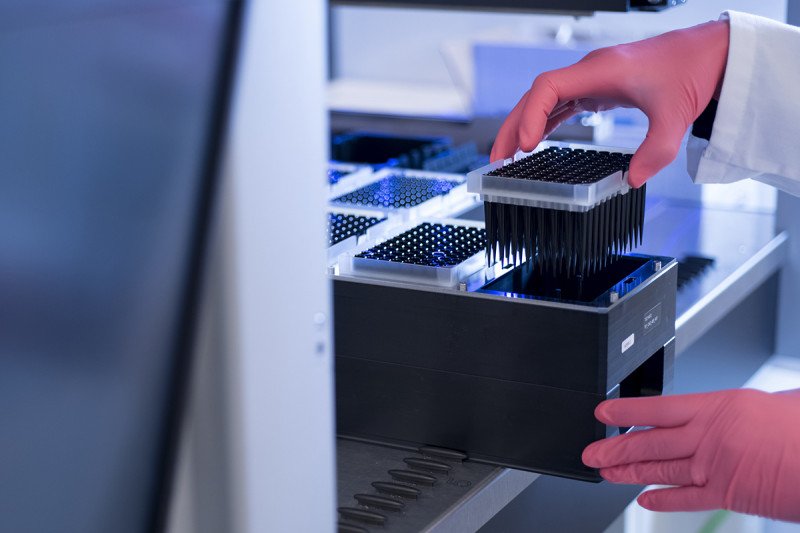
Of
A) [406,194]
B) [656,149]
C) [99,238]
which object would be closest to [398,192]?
[406,194]

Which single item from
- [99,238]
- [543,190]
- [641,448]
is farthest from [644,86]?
[99,238]

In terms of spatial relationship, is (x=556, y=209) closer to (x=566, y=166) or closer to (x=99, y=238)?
(x=566, y=166)

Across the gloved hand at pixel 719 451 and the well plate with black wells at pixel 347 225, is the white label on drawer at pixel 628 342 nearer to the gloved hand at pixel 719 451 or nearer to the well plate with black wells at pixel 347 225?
the gloved hand at pixel 719 451

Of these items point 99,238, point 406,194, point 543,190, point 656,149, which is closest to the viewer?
point 99,238

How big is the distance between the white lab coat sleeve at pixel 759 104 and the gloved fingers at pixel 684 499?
1.45 ft

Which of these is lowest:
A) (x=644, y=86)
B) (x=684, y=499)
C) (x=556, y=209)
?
(x=684, y=499)

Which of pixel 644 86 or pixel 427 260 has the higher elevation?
pixel 644 86

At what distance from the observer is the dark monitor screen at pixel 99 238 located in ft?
1.43

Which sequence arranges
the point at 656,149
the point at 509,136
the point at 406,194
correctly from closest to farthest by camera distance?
the point at 656,149 < the point at 509,136 < the point at 406,194

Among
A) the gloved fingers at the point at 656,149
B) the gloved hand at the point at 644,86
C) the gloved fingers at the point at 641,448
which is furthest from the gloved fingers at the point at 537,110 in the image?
the gloved fingers at the point at 641,448

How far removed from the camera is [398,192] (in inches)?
52.2

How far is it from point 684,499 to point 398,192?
0.57 metres

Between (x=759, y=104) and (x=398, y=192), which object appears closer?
(x=759, y=104)

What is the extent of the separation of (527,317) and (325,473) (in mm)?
312
